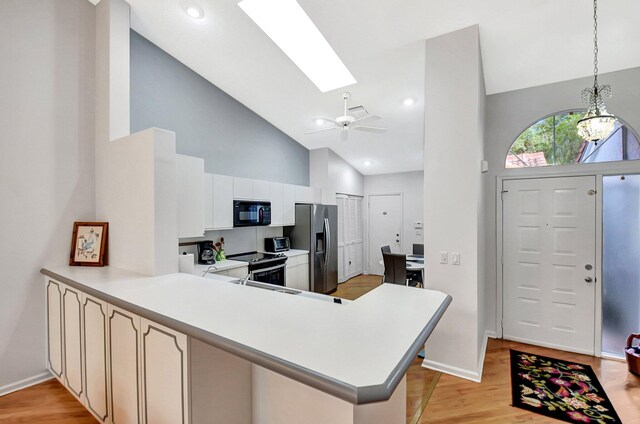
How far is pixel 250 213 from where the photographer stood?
4230 mm

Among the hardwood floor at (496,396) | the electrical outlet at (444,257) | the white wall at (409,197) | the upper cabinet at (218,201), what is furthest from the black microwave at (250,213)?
the white wall at (409,197)

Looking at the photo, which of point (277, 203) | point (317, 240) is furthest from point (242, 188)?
point (317, 240)

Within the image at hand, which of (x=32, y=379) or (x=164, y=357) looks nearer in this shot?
(x=164, y=357)

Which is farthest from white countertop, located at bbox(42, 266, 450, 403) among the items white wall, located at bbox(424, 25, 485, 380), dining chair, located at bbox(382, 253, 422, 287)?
dining chair, located at bbox(382, 253, 422, 287)

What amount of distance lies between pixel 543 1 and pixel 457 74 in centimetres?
72

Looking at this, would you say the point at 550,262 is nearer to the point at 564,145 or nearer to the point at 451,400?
the point at 564,145

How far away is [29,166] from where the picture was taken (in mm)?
2477

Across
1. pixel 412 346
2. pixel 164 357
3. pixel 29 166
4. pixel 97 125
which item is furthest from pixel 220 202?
pixel 412 346

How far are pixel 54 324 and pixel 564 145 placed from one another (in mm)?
5343

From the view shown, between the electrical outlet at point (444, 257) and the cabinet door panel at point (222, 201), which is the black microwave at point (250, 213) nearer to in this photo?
the cabinet door panel at point (222, 201)

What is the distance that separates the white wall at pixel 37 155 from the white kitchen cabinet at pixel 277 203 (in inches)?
94.8

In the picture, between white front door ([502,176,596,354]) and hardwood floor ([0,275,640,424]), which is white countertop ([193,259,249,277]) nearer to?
hardwood floor ([0,275,640,424])

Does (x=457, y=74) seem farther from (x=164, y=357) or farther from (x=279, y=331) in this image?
(x=164, y=357)

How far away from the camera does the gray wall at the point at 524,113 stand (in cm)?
297
